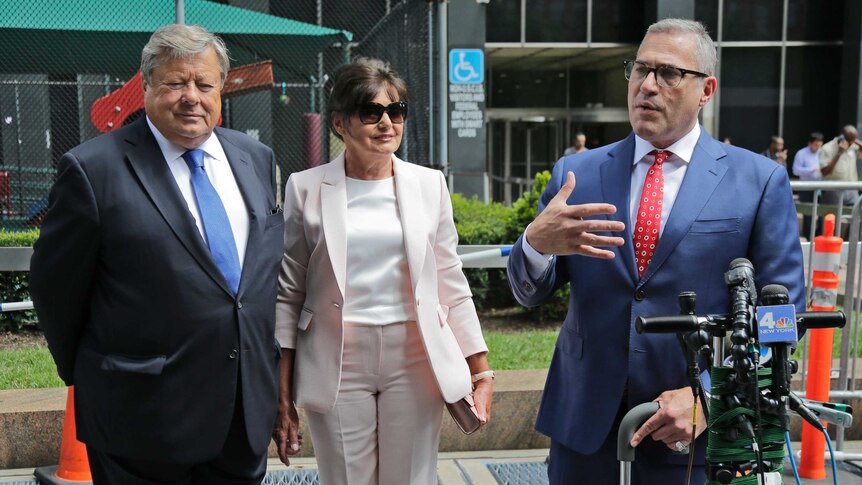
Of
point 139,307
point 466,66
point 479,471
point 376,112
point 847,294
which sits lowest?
point 479,471

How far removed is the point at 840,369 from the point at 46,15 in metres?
7.17

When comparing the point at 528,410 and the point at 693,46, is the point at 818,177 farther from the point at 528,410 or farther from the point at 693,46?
the point at 693,46

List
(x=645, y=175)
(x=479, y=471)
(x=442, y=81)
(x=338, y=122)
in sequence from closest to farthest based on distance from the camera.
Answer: (x=645, y=175)
(x=338, y=122)
(x=479, y=471)
(x=442, y=81)

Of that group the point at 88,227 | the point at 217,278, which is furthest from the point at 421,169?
the point at 88,227

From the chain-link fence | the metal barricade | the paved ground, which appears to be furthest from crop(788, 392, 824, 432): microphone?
the chain-link fence

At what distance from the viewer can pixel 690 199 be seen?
9.00 ft

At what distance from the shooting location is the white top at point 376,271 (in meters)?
3.16

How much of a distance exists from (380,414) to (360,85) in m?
1.14

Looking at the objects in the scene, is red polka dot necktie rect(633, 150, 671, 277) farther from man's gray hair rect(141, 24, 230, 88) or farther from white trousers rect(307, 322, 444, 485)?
man's gray hair rect(141, 24, 230, 88)

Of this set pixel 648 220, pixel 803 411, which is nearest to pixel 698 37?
pixel 648 220

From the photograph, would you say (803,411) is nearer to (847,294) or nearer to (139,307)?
(139,307)

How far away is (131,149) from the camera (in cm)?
276

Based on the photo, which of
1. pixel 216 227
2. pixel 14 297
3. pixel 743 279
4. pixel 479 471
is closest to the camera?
pixel 743 279

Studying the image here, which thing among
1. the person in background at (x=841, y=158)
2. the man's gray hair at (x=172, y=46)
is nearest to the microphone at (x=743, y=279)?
the man's gray hair at (x=172, y=46)
